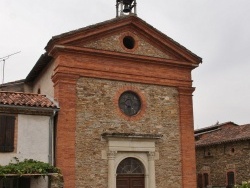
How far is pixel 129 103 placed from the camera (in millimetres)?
18328

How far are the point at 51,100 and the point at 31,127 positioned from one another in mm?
1812

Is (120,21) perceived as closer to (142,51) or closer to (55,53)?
(142,51)

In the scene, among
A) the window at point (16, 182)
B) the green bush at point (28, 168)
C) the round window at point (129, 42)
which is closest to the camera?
the green bush at point (28, 168)

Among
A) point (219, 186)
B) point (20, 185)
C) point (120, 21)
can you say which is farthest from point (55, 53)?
point (219, 186)

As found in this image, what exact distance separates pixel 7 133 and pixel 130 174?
224 inches

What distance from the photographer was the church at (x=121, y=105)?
1664 centimetres

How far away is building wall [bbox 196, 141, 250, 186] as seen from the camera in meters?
24.7

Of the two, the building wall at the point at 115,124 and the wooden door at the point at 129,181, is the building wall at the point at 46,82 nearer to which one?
the building wall at the point at 115,124

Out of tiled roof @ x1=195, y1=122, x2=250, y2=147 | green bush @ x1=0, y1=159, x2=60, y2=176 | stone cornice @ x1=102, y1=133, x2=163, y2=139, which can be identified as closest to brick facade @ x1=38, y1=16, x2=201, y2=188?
stone cornice @ x1=102, y1=133, x2=163, y2=139

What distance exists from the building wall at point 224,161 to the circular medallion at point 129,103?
9651 millimetres

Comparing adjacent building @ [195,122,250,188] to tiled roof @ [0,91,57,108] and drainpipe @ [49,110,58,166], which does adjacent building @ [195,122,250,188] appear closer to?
drainpipe @ [49,110,58,166]

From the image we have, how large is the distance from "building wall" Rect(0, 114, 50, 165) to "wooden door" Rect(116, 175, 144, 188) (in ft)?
11.3


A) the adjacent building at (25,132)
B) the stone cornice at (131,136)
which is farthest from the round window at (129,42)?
the adjacent building at (25,132)

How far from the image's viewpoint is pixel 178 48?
19797 mm
